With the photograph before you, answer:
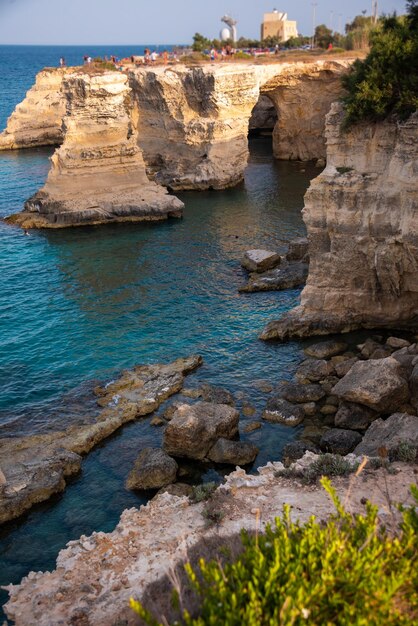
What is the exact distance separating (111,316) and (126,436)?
11.0 meters

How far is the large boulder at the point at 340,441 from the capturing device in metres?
21.9

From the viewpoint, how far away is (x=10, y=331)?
1300 inches

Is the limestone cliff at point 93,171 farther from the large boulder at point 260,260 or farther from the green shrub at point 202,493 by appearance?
the green shrub at point 202,493

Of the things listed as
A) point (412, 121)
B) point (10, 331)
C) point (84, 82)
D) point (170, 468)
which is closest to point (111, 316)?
point (10, 331)

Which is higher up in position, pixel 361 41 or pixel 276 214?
pixel 361 41

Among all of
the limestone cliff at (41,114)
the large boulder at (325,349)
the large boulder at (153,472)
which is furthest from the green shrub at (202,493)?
the limestone cliff at (41,114)

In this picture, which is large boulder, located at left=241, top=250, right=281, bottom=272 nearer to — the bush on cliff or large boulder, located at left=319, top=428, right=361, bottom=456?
the bush on cliff

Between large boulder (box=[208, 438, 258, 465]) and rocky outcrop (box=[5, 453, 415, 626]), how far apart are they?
4.13m

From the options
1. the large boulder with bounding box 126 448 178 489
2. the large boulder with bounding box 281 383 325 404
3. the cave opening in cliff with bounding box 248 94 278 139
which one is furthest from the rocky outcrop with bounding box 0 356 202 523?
the cave opening in cliff with bounding box 248 94 278 139

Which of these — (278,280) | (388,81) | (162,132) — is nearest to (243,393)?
(278,280)

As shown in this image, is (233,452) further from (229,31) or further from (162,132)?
(229,31)

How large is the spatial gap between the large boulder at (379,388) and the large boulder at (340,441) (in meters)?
1.48

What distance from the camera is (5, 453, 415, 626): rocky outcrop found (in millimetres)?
13891

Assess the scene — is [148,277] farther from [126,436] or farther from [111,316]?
[126,436]
